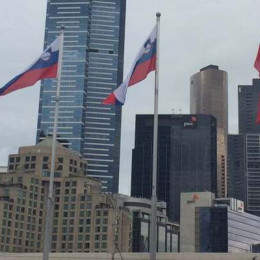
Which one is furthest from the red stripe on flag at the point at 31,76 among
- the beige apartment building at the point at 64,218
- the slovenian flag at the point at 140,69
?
the beige apartment building at the point at 64,218

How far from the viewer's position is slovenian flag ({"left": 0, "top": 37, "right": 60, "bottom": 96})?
35.8 meters

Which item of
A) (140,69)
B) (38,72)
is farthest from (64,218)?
(140,69)

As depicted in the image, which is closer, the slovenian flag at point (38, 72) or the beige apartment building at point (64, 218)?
the slovenian flag at point (38, 72)

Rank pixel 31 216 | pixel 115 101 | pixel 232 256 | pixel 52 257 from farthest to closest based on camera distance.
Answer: pixel 31 216 → pixel 52 257 → pixel 232 256 → pixel 115 101

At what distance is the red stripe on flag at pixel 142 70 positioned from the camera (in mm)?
35188

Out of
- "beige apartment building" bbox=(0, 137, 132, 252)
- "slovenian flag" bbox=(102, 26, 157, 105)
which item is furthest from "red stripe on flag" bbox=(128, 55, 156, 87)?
"beige apartment building" bbox=(0, 137, 132, 252)

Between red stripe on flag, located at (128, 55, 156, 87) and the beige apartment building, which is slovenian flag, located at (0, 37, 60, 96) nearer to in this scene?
red stripe on flag, located at (128, 55, 156, 87)

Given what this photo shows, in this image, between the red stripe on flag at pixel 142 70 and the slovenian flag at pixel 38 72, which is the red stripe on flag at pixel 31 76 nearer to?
the slovenian flag at pixel 38 72

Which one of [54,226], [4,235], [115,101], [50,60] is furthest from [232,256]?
[54,226]

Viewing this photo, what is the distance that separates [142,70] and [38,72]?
5.99 m

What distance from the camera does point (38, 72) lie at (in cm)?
3650

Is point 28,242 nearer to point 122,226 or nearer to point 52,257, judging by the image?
point 122,226

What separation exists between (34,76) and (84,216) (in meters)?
162

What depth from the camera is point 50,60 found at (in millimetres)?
37125
